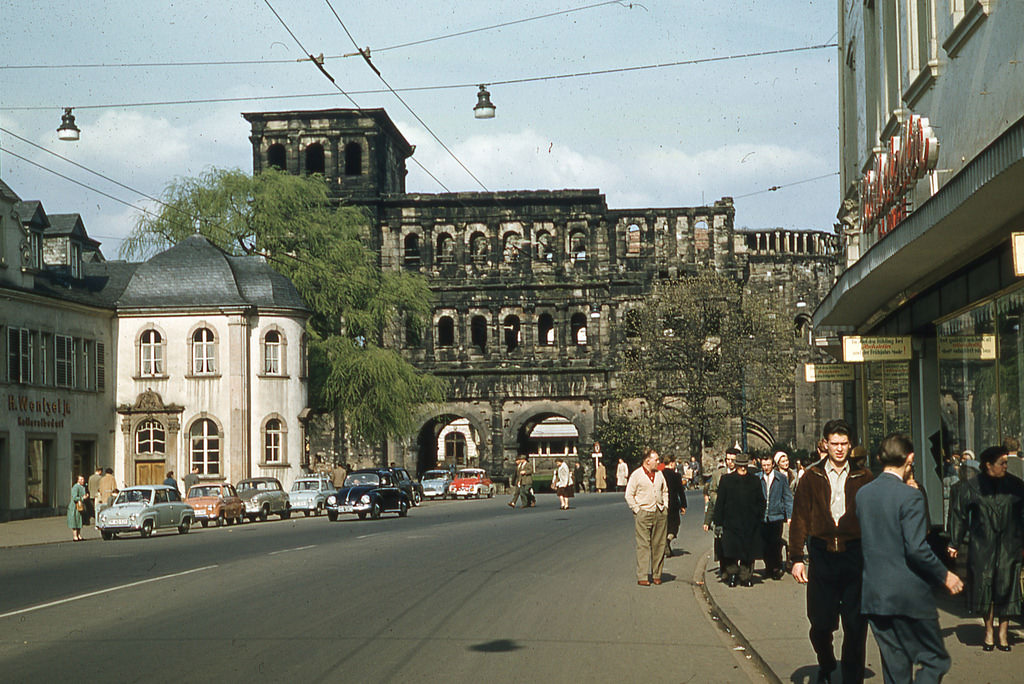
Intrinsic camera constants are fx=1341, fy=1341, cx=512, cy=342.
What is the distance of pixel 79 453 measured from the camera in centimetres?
4897

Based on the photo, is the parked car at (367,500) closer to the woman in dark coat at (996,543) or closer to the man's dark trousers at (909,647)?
the woman in dark coat at (996,543)

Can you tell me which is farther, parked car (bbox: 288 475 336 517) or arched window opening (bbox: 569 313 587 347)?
arched window opening (bbox: 569 313 587 347)

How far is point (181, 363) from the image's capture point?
52062 millimetres

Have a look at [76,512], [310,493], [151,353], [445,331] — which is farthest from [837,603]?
[445,331]

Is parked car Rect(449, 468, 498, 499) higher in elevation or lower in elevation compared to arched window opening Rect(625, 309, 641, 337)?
lower

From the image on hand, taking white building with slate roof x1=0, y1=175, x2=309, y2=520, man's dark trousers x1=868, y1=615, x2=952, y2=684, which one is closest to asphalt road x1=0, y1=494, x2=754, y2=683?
man's dark trousers x1=868, y1=615, x2=952, y2=684

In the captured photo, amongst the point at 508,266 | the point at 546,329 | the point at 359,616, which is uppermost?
the point at 508,266

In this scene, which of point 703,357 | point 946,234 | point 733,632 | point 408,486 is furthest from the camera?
point 703,357

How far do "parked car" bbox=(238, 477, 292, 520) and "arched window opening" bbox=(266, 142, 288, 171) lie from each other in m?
33.0

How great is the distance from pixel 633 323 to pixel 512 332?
8.37 meters

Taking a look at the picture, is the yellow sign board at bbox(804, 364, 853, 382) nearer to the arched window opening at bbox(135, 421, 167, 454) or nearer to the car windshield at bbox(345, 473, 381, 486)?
the car windshield at bbox(345, 473, 381, 486)

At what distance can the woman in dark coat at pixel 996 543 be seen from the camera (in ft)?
36.1

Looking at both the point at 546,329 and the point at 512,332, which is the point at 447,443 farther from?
the point at 546,329

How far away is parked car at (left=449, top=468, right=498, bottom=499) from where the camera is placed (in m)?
62.9
